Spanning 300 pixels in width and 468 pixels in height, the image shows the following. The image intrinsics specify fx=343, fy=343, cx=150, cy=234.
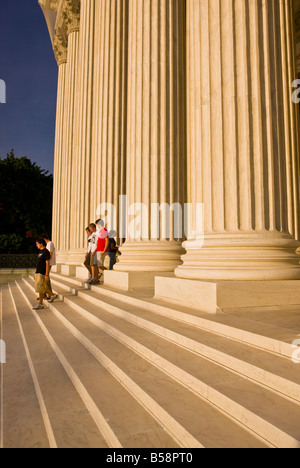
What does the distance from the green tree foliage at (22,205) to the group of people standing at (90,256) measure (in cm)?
9515

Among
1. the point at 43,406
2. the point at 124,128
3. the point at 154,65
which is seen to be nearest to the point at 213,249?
the point at 43,406

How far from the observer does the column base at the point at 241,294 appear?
14273 millimetres

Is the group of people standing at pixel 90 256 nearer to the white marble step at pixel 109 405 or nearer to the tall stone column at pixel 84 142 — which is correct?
the white marble step at pixel 109 405

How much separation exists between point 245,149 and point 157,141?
10089mm

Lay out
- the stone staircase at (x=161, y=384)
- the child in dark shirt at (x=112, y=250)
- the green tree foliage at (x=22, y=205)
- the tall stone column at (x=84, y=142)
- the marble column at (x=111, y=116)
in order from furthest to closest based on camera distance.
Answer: the green tree foliage at (x=22, y=205) < the tall stone column at (x=84, y=142) < the marble column at (x=111, y=116) < the child in dark shirt at (x=112, y=250) < the stone staircase at (x=161, y=384)

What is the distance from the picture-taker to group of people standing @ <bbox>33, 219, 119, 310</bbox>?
80.6 ft

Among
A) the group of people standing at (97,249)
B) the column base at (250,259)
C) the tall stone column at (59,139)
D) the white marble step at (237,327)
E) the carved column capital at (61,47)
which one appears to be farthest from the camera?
the carved column capital at (61,47)

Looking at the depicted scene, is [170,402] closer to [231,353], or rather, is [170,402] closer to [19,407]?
[231,353]

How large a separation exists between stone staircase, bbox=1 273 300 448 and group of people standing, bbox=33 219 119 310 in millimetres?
9220

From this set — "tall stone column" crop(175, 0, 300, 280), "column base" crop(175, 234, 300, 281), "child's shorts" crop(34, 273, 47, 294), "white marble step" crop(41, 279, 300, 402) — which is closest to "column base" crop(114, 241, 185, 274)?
"child's shorts" crop(34, 273, 47, 294)

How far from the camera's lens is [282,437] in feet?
20.2

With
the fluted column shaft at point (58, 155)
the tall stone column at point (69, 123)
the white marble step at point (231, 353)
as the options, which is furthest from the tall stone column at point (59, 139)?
the white marble step at point (231, 353)

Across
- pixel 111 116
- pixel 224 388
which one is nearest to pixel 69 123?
pixel 111 116
